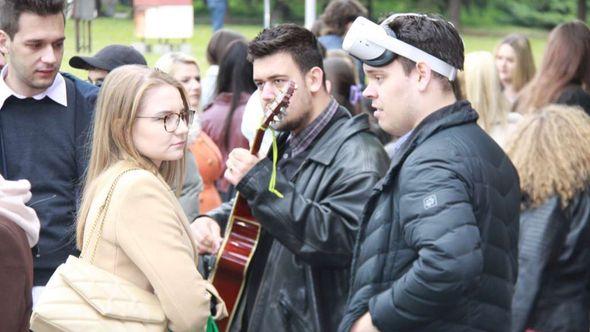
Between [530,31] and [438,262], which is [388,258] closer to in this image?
[438,262]

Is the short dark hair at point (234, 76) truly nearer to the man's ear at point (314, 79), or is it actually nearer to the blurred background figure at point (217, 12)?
the man's ear at point (314, 79)

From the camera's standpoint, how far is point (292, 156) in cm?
472

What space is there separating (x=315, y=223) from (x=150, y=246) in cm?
84

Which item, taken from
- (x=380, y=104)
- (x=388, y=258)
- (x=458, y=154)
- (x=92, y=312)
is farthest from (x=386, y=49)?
(x=92, y=312)

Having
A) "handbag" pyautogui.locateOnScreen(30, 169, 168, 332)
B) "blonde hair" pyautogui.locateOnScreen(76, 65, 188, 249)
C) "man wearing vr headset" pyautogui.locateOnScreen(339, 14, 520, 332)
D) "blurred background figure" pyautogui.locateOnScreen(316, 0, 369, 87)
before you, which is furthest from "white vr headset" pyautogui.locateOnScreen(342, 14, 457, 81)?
"blurred background figure" pyautogui.locateOnScreen(316, 0, 369, 87)

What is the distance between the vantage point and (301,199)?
14.2ft

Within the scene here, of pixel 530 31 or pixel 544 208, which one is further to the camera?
pixel 530 31

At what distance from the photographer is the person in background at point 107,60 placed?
5.90 metres

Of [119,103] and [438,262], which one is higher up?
[119,103]

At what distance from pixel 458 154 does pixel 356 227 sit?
2.92 feet

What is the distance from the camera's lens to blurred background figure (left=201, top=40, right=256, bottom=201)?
24.3 ft

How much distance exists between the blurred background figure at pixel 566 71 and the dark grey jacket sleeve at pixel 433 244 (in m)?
4.10

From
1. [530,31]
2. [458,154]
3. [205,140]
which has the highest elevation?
[458,154]

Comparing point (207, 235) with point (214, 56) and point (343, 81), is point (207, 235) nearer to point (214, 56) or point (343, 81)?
point (343, 81)
